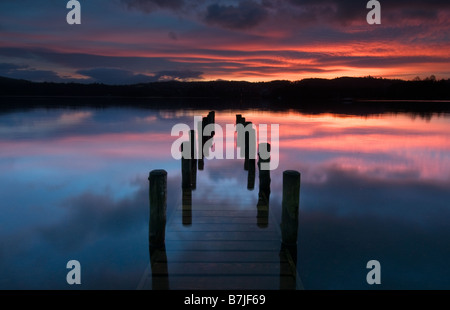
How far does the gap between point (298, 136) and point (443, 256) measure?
20.4 metres

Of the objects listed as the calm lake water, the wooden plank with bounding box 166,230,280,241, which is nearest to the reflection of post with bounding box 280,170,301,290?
the wooden plank with bounding box 166,230,280,241

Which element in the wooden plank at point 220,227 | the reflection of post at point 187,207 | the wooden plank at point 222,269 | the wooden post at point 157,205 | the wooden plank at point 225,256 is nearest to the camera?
the wooden plank at point 222,269

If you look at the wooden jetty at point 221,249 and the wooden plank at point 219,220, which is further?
the wooden plank at point 219,220

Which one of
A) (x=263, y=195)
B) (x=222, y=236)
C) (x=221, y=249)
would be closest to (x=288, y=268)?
(x=221, y=249)

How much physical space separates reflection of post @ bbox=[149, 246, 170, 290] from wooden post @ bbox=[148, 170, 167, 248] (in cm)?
16

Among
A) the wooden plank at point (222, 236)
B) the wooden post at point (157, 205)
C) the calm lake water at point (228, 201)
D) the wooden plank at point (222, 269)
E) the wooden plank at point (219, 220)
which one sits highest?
the wooden post at point (157, 205)

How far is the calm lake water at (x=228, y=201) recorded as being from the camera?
568 cm

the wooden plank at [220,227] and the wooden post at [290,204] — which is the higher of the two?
the wooden post at [290,204]

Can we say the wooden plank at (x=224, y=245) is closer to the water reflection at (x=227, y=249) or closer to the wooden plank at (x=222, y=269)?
the water reflection at (x=227, y=249)

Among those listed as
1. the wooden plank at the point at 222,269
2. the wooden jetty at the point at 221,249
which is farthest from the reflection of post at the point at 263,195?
the wooden plank at the point at 222,269

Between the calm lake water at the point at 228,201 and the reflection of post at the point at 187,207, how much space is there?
0.74ft

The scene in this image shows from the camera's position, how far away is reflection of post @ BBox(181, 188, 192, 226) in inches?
260

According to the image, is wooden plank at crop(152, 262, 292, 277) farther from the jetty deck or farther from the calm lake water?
the calm lake water
